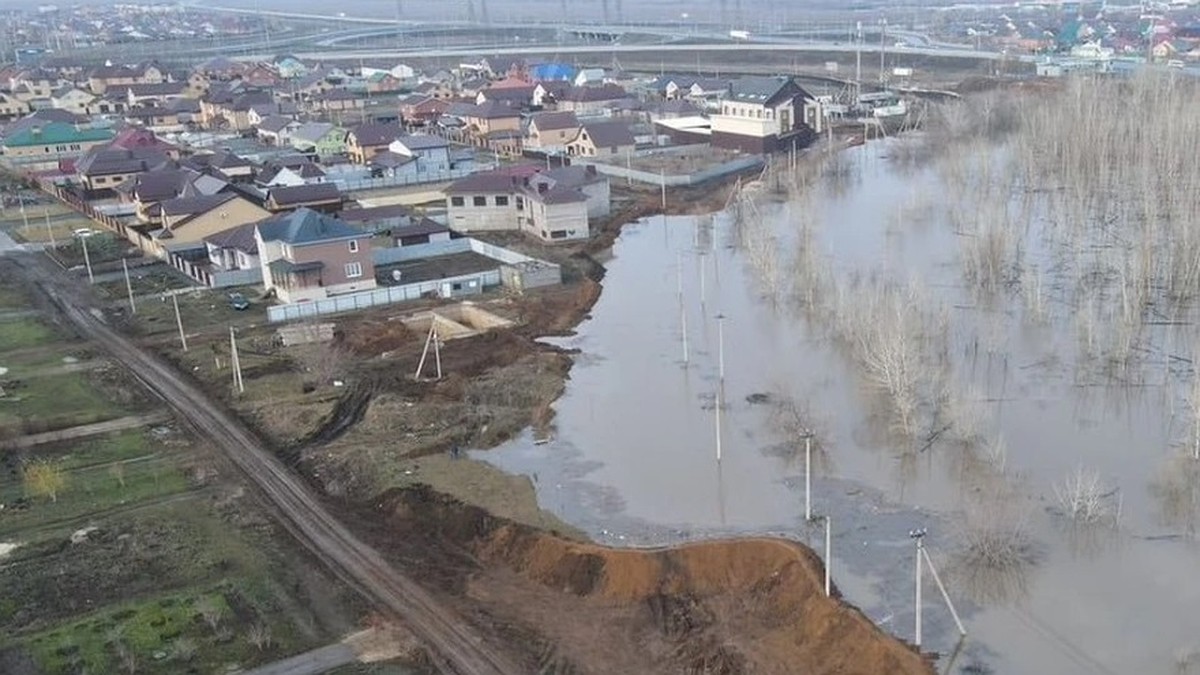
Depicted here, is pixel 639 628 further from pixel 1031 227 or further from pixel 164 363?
Answer: pixel 1031 227

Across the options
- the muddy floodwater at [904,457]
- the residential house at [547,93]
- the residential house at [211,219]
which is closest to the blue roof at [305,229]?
the residential house at [211,219]

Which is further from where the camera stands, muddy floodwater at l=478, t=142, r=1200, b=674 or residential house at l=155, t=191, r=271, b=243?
residential house at l=155, t=191, r=271, b=243

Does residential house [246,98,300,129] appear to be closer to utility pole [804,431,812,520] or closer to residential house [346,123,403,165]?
residential house [346,123,403,165]

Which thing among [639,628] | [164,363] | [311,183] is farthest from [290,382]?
[311,183]

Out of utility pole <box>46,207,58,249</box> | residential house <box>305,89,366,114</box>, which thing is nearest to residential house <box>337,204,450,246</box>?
utility pole <box>46,207,58,249</box>

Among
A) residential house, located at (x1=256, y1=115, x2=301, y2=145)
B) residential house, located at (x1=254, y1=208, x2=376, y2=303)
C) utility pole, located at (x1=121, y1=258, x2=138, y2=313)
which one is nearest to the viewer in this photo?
residential house, located at (x1=254, y1=208, x2=376, y2=303)
